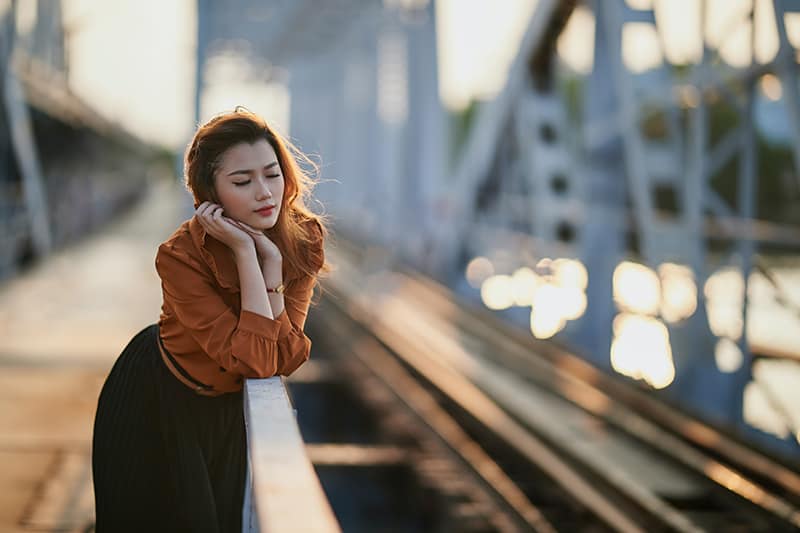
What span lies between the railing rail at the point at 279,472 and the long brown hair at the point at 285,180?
30 cm

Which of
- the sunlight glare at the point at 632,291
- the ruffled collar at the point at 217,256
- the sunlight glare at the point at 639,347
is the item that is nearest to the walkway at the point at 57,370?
the ruffled collar at the point at 217,256

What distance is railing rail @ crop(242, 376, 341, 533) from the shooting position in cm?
149

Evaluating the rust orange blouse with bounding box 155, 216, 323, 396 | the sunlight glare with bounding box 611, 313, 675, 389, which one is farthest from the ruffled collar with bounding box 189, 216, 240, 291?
the sunlight glare with bounding box 611, 313, 675, 389

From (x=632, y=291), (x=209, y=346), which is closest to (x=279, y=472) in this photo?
(x=209, y=346)

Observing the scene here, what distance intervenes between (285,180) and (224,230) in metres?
0.24

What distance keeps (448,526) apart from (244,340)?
12.1 ft

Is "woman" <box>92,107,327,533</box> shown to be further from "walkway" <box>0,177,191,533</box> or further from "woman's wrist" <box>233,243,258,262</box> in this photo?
"walkway" <box>0,177,191,533</box>

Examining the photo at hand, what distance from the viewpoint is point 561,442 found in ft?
21.0

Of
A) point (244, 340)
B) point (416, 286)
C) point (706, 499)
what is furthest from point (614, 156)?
point (244, 340)

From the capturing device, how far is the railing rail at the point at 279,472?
4.88 ft

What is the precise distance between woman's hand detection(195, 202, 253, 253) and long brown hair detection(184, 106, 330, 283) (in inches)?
3.7

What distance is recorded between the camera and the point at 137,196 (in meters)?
48.4

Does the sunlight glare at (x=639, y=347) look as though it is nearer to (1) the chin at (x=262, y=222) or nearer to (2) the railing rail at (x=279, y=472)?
(1) the chin at (x=262, y=222)

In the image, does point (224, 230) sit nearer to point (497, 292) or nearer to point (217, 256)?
point (217, 256)
